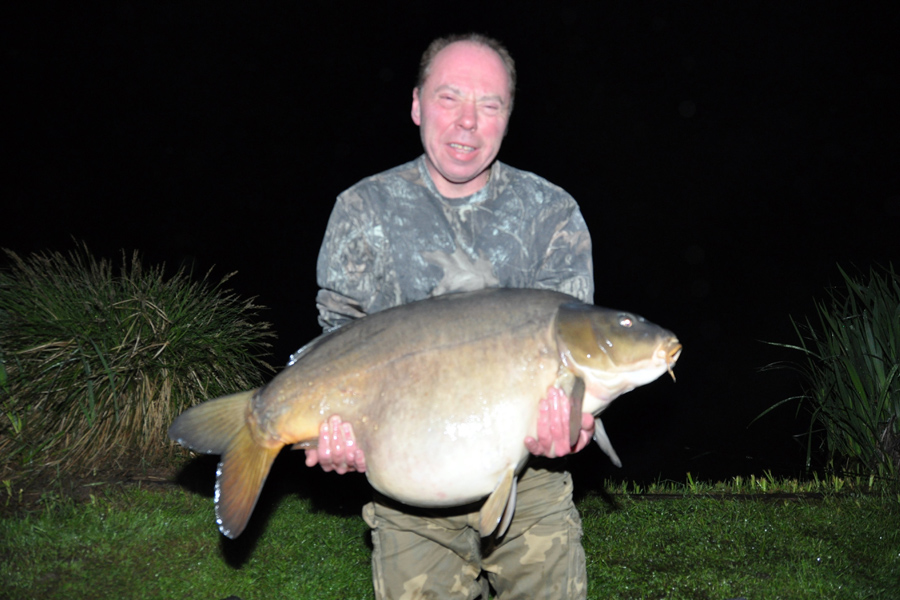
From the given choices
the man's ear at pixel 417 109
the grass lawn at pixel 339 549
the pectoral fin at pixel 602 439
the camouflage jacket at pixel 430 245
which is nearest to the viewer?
the pectoral fin at pixel 602 439

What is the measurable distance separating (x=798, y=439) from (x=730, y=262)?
772 cm

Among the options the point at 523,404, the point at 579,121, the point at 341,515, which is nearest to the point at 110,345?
the point at 341,515

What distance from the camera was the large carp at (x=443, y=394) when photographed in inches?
71.9

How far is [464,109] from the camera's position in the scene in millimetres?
2336

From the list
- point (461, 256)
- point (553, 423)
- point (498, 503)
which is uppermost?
point (461, 256)

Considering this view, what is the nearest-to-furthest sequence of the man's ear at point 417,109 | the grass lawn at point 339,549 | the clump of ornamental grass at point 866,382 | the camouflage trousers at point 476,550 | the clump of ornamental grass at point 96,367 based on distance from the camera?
1. the camouflage trousers at point 476,550
2. the man's ear at point 417,109
3. the grass lawn at point 339,549
4. the clump of ornamental grass at point 96,367
5. the clump of ornamental grass at point 866,382

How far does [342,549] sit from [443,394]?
1.60 m

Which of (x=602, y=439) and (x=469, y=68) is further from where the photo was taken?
(x=469, y=68)

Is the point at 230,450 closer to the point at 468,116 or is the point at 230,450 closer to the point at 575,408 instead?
the point at 575,408

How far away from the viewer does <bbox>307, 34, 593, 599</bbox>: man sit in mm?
2283

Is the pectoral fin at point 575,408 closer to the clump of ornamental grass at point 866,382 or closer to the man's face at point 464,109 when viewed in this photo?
the man's face at point 464,109

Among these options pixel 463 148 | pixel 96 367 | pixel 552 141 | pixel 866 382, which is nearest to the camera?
pixel 463 148

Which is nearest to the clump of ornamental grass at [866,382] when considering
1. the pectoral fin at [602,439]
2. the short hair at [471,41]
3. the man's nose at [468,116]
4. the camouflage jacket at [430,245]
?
the camouflage jacket at [430,245]

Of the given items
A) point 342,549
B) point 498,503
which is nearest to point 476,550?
point 498,503
